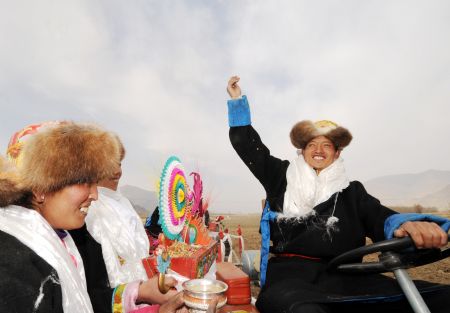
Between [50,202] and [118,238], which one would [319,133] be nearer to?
[118,238]

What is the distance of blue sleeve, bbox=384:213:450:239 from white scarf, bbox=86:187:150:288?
2.10 meters

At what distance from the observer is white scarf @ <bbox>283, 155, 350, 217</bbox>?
2.90m

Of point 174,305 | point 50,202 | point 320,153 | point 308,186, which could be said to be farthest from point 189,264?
point 320,153

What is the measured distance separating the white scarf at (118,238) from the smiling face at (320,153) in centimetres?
191

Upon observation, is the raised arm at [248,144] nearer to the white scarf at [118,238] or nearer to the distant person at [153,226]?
the white scarf at [118,238]

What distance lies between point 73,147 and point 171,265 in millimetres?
1591

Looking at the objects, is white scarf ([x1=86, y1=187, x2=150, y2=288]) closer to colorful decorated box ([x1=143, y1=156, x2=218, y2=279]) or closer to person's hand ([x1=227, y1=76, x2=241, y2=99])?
colorful decorated box ([x1=143, y1=156, x2=218, y2=279])

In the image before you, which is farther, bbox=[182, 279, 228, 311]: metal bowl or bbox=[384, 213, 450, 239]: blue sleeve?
bbox=[384, 213, 450, 239]: blue sleeve

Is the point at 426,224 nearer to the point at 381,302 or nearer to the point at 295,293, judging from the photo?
the point at 381,302

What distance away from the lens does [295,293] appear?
74.5 inches

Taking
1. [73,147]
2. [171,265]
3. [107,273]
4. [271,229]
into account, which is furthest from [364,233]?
[73,147]

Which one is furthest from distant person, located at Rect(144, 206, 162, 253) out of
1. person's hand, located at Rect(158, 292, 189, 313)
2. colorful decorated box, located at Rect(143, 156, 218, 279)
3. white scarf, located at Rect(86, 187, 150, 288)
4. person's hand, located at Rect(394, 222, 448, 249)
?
person's hand, located at Rect(394, 222, 448, 249)

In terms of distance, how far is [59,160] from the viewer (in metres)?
1.63

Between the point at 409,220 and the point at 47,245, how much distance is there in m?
2.15
